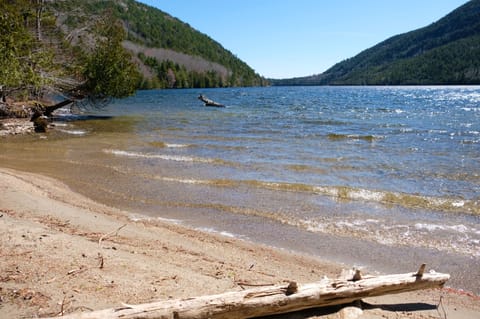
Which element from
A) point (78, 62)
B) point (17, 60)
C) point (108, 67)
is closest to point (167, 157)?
point (17, 60)

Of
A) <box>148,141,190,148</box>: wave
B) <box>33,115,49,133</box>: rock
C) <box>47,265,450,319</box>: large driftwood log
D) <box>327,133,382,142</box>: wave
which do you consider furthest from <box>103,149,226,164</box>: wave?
<box>47,265,450,319</box>: large driftwood log

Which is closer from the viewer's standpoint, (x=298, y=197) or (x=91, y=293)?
(x=91, y=293)

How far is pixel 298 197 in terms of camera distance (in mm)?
9883

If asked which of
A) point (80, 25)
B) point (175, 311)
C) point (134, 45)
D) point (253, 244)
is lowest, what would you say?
point (253, 244)

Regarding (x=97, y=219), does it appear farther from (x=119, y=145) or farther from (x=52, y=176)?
(x=119, y=145)

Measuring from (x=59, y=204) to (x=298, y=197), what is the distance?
18.7ft

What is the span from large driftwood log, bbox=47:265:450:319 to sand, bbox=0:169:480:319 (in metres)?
0.20

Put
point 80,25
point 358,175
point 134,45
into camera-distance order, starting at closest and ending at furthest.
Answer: point 358,175
point 80,25
point 134,45

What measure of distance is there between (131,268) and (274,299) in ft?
6.79

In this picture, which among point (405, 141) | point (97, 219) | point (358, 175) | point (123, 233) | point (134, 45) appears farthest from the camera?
point (134, 45)

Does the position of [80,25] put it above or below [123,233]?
above

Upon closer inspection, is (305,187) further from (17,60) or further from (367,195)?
(17,60)

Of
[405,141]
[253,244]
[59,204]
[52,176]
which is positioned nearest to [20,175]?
[52,176]

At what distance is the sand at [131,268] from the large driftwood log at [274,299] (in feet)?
0.66
